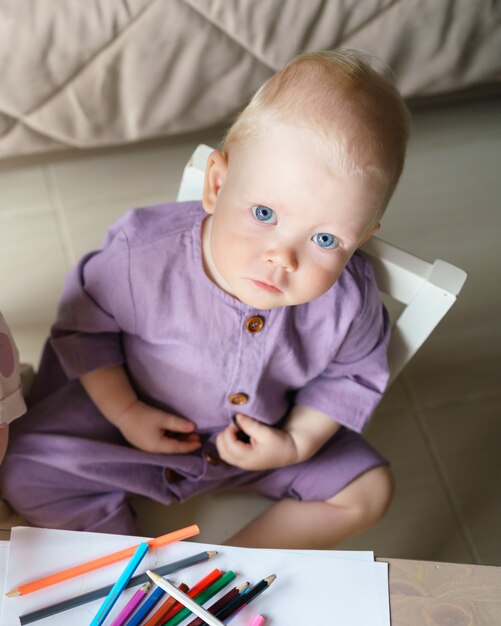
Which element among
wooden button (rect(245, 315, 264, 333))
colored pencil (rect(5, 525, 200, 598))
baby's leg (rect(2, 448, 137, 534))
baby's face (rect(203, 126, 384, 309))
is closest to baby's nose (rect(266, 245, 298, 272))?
baby's face (rect(203, 126, 384, 309))

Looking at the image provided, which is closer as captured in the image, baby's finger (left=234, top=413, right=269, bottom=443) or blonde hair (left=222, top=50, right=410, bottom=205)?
blonde hair (left=222, top=50, right=410, bottom=205)

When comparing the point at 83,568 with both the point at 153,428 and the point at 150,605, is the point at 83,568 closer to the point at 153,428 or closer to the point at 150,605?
the point at 150,605

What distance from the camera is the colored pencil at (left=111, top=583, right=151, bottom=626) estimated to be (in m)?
0.52

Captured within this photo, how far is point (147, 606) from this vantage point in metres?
0.53

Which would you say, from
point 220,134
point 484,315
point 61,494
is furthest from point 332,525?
point 220,134

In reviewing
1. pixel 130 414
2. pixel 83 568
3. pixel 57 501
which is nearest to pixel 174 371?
pixel 130 414

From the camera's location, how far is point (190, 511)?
2.80 feet

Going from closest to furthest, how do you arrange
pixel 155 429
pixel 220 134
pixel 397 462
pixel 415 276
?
pixel 415 276
pixel 155 429
pixel 397 462
pixel 220 134

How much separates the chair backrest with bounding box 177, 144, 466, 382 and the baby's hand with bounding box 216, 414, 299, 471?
0.18 metres

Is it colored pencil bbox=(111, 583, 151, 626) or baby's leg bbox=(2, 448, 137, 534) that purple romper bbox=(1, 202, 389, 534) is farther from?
colored pencil bbox=(111, 583, 151, 626)

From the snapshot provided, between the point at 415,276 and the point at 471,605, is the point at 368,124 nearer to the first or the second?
the point at 415,276

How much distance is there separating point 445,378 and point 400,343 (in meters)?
0.42

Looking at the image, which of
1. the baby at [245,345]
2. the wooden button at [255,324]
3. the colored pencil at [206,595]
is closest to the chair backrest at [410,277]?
the baby at [245,345]

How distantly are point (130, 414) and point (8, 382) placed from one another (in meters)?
0.20
